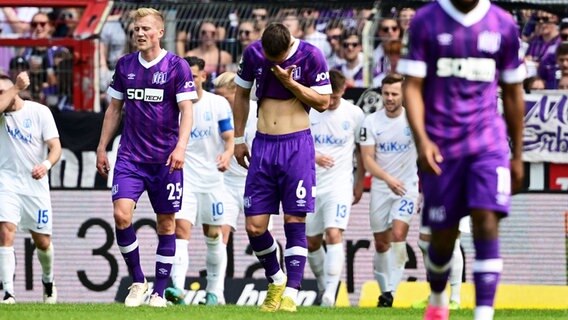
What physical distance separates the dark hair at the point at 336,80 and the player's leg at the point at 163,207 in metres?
2.80

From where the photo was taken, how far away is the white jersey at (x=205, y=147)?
1598cm

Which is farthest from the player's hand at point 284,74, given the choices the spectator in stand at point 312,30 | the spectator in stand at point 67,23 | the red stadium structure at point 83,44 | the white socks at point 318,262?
the spectator in stand at point 67,23

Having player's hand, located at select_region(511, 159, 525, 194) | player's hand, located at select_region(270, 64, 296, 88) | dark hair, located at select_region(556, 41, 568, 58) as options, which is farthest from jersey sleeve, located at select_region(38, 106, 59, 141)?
player's hand, located at select_region(511, 159, 525, 194)

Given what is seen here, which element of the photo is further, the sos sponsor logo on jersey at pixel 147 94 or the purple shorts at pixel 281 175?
the sos sponsor logo on jersey at pixel 147 94

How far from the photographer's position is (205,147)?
16172 mm

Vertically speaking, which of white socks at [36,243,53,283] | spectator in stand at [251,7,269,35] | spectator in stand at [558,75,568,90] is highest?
spectator in stand at [251,7,269,35]

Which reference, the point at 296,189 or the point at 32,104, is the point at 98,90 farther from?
the point at 296,189

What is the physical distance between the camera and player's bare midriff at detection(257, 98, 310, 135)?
11.8 meters

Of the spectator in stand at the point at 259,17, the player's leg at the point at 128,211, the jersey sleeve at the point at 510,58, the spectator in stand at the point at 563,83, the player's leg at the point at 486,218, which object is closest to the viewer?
the player's leg at the point at 486,218

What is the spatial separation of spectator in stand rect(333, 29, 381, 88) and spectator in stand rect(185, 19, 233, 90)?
143 cm

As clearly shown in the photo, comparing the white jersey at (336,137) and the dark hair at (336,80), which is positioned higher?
the dark hair at (336,80)

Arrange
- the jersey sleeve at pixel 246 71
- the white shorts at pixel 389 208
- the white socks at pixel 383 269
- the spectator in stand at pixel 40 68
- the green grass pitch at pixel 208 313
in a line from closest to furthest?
the green grass pitch at pixel 208 313
the jersey sleeve at pixel 246 71
the white shorts at pixel 389 208
the white socks at pixel 383 269
the spectator in stand at pixel 40 68

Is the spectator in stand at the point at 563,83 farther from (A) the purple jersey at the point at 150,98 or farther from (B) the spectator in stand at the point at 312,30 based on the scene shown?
(A) the purple jersey at the point at 150,98

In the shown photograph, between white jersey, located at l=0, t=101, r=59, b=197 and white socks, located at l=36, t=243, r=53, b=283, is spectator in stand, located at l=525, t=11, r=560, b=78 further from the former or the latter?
white socks, located at l=36, t=243, r=53, b=283
